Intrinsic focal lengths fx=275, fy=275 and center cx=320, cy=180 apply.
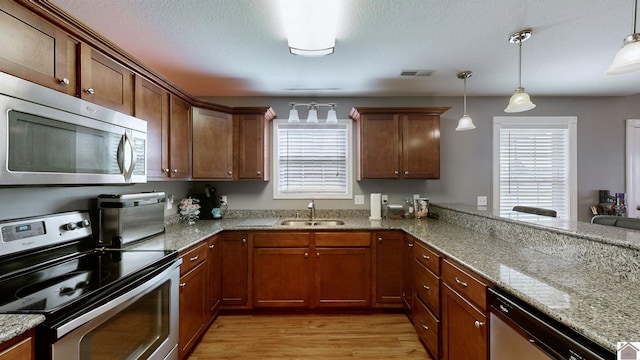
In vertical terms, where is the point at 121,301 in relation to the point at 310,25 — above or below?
below

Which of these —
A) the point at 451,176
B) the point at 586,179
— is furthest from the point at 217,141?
the point at 586,179

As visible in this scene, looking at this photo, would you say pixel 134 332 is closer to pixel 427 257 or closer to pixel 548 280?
pixel 427 257

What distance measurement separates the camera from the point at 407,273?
8.59ft

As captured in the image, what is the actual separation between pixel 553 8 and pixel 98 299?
2928 mm

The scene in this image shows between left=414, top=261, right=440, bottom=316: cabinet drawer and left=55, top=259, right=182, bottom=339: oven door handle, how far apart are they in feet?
5.70

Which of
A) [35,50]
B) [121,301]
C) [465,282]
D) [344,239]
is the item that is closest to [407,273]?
[344,239]

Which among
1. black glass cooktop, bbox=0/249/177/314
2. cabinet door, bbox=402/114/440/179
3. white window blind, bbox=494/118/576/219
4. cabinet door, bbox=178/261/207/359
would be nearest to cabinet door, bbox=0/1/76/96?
black glass cooktop, bbox=0/249/177/314

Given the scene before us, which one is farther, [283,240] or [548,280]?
[283,240]

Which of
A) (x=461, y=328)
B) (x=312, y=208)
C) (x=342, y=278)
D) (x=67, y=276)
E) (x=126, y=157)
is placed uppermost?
(x=126, y=157)

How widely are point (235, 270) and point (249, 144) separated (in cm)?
134

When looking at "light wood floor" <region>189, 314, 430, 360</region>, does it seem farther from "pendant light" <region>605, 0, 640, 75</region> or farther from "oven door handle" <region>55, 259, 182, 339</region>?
"pendant light" <region>605, 0, 640, 75</region>

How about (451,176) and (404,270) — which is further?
(451,176)

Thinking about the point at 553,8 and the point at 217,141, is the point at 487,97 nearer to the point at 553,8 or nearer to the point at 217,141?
the point at 553,8

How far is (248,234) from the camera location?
273cm
